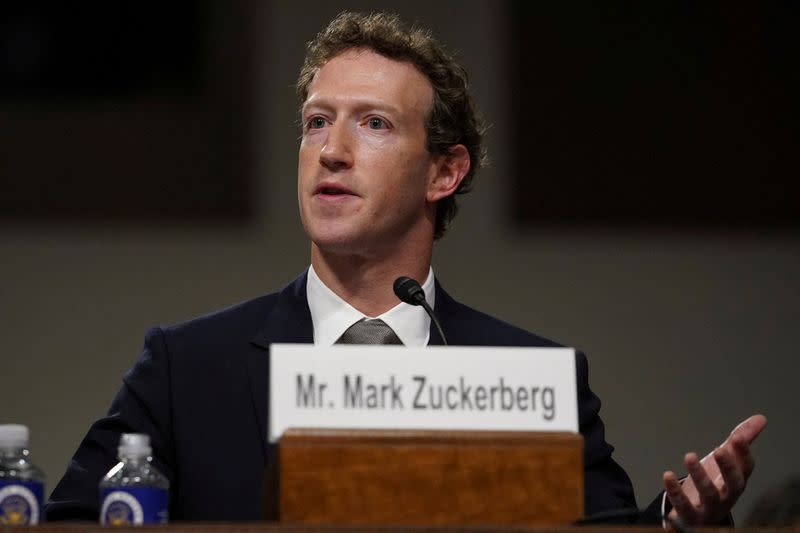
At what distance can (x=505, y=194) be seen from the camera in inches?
181

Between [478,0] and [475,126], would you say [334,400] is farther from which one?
[478,0]

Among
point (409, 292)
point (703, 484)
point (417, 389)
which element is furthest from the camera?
point (409, 292)

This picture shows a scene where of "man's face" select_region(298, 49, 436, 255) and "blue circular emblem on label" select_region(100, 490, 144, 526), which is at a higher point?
"man's face" select_region(298, 49, 436, 255)

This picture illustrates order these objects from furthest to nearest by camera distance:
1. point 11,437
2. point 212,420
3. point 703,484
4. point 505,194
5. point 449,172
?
point 505,194, point 449,172, point 212,420, point 703,484, point 11,437

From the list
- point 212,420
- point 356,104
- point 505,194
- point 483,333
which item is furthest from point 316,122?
point 505,194

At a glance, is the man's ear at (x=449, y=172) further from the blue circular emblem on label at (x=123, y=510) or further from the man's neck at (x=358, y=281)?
the blue circular emblem on label at (x=123, y=510)

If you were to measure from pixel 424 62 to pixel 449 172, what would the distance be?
0.86ft

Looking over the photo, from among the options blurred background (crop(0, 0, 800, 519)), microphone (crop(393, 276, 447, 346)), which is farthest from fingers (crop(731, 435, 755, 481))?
blurred background (crop(0, 0, 800, 519))

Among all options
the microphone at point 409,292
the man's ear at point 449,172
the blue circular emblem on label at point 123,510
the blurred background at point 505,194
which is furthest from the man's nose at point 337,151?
the blurred background at point 505,194

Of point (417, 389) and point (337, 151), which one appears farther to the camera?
point (337, 151)

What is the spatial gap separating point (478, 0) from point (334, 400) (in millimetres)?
3153

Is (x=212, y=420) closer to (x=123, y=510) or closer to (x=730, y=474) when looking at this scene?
(x=123, y=510)

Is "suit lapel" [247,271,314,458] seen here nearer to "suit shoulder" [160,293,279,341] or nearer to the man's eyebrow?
"suit shoulder" [160,293,279,341]

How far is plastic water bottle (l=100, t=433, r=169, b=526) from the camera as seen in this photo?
1710 millimetres
